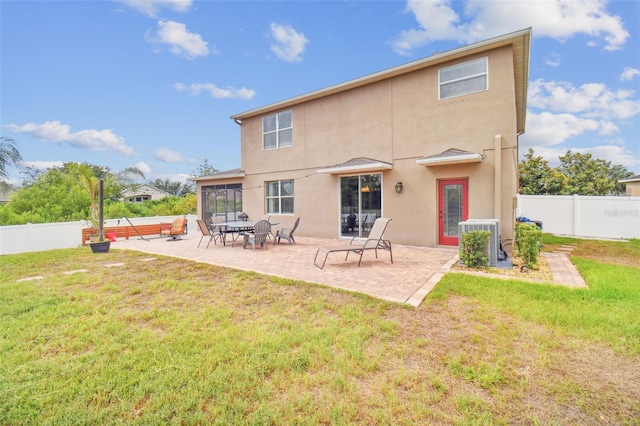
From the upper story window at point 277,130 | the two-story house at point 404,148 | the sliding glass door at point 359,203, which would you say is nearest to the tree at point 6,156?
the two-story house at point 404,148

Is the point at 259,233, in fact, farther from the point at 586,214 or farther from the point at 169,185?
the point at 169,185

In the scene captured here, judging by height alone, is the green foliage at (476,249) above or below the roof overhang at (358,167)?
below

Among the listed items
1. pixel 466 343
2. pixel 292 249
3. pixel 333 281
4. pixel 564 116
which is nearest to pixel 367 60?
pixel 292 249

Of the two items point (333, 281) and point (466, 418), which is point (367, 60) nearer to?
point (333, 281)

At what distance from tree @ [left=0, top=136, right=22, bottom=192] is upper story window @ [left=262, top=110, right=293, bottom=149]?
949 centimetres

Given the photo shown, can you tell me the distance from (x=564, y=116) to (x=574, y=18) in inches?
842

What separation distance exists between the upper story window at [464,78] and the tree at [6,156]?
15483mm

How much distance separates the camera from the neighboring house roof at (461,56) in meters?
8.87

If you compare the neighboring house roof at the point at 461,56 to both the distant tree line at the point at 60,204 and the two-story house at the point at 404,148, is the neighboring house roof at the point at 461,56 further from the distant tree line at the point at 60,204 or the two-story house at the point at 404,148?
the distant tree line at the point at 60,204

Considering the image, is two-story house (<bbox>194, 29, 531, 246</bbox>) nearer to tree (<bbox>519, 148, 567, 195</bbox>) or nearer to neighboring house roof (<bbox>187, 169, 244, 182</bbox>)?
neighboring house roof (<bbox>187, 169, 244, 182</bbox>)

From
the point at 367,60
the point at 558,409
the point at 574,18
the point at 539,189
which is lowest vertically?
the point at 558,409

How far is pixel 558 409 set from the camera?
2492mm

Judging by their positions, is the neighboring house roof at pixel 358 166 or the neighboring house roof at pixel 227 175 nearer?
the neighboring house roof at pixel 358 166

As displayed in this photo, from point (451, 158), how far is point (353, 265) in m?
4.71
